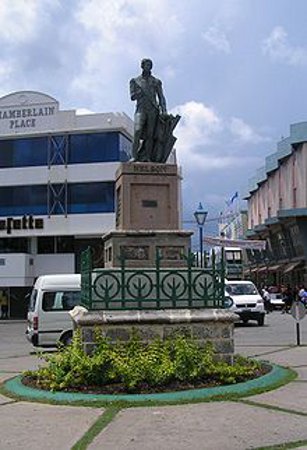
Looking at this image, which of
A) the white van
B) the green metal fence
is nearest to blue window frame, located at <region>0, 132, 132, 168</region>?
the white van

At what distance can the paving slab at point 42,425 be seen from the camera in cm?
667

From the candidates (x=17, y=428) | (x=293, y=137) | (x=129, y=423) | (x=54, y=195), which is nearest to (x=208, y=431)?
(x=129, y=423)

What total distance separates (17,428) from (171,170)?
5.93m

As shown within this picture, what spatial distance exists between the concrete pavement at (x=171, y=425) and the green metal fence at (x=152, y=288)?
2001 mm

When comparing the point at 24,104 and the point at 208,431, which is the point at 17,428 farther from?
the point at 24,104

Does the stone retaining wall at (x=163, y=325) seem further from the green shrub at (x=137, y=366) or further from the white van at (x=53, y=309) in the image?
the white van at (x=53, y=309)

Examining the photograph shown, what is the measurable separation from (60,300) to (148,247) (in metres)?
7.32

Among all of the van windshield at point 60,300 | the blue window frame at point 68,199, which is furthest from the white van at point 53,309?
the blue window frame at point 68,199

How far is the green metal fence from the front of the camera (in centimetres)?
1021

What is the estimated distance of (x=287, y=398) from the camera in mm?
8617

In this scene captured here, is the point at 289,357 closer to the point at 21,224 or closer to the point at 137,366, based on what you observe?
the point at 137,366

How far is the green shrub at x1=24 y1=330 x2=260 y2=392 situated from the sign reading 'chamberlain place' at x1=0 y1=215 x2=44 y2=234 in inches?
1210

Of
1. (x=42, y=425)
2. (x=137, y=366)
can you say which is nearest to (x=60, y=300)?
(x=137, y=366)

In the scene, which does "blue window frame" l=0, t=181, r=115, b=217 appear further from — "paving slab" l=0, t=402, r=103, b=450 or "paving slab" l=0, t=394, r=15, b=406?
"paving slab" l=0, t=402, r=103, b=450
